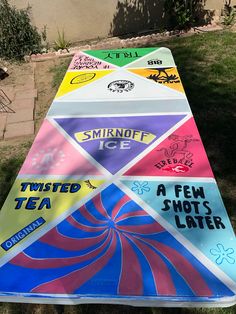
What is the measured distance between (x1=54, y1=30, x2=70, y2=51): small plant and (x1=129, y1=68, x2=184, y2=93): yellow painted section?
3.55 metres

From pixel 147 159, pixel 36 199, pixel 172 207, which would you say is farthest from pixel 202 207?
pixel 36 199

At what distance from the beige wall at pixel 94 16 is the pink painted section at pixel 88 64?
308 cm

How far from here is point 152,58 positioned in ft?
12.9

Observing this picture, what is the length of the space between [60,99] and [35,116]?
1986 millimetres

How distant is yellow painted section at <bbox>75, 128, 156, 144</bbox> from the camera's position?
8.61 ft

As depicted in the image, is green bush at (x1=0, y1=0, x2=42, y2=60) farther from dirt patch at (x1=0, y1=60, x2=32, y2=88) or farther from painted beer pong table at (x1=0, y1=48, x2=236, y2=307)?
painted beer pong table at (x1=0, y1=48, x2=236, y2=307)

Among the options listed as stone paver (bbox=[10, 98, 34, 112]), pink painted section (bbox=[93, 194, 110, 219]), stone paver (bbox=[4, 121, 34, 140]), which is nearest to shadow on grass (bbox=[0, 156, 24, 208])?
stone paver (bbox=[4, 121, 34, 140])

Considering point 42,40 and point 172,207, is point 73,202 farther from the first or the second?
point 42,40

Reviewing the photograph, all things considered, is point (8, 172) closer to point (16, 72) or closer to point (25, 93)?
point (25, 93)

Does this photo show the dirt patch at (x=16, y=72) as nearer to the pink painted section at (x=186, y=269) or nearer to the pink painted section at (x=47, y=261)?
the pink painted section at (x=47, y=261)

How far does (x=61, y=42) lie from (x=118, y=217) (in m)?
5.52

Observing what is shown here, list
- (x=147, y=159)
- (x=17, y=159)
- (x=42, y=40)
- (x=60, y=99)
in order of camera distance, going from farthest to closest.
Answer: (x=42, y=40), (x=17, y=159), (x=60, y=99), (x=147, y=159)

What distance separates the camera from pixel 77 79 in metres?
3.55

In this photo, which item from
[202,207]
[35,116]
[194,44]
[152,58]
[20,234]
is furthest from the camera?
[194,44]
